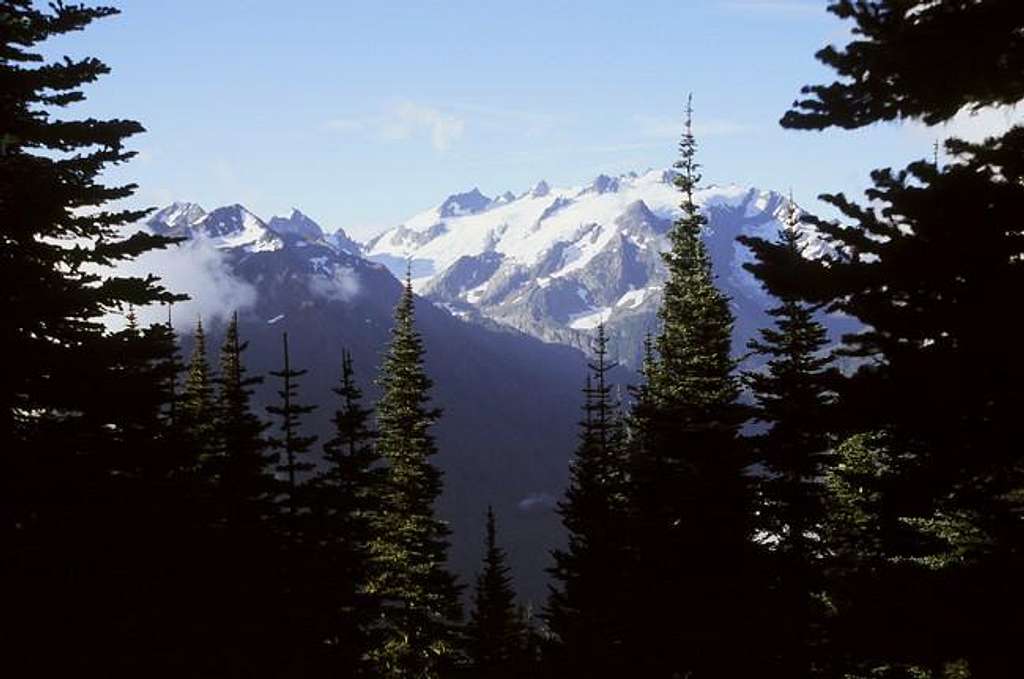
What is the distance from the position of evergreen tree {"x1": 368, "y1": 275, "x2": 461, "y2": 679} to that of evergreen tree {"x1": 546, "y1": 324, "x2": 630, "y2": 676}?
5.27 m

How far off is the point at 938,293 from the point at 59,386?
40.4 ft

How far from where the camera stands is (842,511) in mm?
30234

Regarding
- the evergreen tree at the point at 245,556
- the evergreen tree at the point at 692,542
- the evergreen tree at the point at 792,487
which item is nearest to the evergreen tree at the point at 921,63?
the evergreen tree at the point at 792,487

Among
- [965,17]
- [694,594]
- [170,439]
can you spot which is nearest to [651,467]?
[694,594]

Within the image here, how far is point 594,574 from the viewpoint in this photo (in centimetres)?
2850

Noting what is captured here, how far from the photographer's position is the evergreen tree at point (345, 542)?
25.9 m

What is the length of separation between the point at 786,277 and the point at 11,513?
11316mm

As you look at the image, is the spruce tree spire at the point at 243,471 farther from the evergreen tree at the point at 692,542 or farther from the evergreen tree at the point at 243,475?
the evergreen tree at the point at 692,542

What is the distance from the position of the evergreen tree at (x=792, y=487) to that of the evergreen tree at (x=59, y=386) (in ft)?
39.4

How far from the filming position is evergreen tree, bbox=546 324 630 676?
25266 mm

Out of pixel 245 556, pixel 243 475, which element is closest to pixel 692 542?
pixel 245 556

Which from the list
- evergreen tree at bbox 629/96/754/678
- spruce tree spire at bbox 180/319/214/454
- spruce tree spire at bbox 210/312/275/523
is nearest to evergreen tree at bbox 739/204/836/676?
evergreen tree at bbox 629/96/754/678

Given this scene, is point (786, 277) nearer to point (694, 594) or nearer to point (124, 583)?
point (124, 583)

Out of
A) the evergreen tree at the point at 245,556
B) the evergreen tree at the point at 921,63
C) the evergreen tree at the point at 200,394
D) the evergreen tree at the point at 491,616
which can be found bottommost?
the evergreen tree at the point at 491,616
